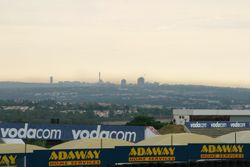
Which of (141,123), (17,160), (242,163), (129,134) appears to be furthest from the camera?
(141,123)

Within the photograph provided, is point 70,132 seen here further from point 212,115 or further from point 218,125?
point 212,115

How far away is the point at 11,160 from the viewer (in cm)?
3198

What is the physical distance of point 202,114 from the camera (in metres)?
95.8

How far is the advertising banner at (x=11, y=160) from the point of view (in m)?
31.6

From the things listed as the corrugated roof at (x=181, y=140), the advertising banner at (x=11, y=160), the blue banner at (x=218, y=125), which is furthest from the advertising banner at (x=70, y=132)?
the advertising banner at (x=11, y=160)

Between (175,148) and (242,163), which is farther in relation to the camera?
(242,163)

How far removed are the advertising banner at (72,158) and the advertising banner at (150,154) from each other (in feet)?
2.43

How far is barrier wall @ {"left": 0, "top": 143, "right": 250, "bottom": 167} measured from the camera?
32.7 metres

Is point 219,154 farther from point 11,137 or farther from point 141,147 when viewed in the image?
point 11,137

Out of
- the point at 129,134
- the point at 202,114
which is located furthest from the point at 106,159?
the point at 202,114

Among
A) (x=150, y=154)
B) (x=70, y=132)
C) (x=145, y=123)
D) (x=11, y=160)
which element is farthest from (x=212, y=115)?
(x=11, y=160)

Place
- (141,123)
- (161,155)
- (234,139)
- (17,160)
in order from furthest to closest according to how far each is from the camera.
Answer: (141,123), (234,139), (161,155), (17,160)

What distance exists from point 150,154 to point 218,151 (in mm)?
4775

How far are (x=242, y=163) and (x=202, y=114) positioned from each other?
55883 mm
